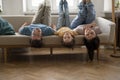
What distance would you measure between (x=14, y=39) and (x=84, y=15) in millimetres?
1239

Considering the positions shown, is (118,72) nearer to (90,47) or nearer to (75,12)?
(90,47)

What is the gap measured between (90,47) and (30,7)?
71.1 inches

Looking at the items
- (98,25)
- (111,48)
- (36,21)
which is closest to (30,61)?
(36,21)

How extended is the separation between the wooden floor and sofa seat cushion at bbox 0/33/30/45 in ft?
1.04

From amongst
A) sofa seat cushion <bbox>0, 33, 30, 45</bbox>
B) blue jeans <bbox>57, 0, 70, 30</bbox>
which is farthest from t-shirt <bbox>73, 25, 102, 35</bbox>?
sofa seat cushion <bbox>0, 33, 30, 45</bbox>

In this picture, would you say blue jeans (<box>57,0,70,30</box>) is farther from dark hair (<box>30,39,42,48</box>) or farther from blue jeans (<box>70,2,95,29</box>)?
dark hair (<box>30,39,42,48</box>)

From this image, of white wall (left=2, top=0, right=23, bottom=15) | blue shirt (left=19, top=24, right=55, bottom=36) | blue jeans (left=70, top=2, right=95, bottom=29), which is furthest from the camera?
white wall (left=2, top=0, right=23, bottom=15)

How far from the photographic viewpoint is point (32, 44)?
3.61 meters

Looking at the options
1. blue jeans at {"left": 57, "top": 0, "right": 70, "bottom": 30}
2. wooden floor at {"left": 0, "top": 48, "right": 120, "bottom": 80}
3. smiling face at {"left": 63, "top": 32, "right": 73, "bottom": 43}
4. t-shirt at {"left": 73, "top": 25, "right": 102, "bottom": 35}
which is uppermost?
blue jeans at {"left": 57, "top": 0, "right": 70, "bottom": 30}

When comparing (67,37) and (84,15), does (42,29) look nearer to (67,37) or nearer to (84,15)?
(67,37)

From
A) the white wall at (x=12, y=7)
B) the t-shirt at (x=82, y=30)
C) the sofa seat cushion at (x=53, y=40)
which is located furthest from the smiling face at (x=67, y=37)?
the white wall at (x=12, y=7)

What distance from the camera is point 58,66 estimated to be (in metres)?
3.56

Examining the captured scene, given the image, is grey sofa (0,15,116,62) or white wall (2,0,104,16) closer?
grey sofa (0,15,116,62)

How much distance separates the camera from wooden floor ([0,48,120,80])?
123 inches
